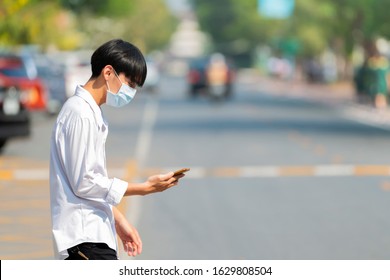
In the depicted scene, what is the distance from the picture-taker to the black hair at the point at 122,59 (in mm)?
4832

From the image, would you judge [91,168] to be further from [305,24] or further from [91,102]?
[305,24]

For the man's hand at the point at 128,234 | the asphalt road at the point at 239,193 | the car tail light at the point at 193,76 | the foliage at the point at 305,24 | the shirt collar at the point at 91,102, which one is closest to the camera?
the shirt collar at the point at 91,102

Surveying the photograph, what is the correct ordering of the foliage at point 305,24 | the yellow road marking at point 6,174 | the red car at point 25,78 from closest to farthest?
the yellow road marking at point 6,174, the red car at point 25,78, the foliage at point 305,24

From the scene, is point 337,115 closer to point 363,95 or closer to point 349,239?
point 363,95

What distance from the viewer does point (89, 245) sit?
4824 millimetres

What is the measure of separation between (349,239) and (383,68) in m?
26.1

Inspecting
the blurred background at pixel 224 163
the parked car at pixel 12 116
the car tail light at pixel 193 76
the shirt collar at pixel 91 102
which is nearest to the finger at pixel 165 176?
the shirt collar at pixel 91 102

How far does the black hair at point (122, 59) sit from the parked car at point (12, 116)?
56.6 ft

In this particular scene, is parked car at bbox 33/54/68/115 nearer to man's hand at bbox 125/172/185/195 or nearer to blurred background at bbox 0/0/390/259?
blurred background at bbox 0/0/390/259

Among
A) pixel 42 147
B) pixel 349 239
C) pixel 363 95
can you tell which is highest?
A: pixel 363 95

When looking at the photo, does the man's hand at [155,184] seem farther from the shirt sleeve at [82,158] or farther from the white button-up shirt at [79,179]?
the shirt sleeve at [82,158]

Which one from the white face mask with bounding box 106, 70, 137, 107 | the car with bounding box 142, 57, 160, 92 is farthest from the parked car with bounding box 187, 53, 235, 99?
the white face mask with bounding box 106, 70, 137, 107
